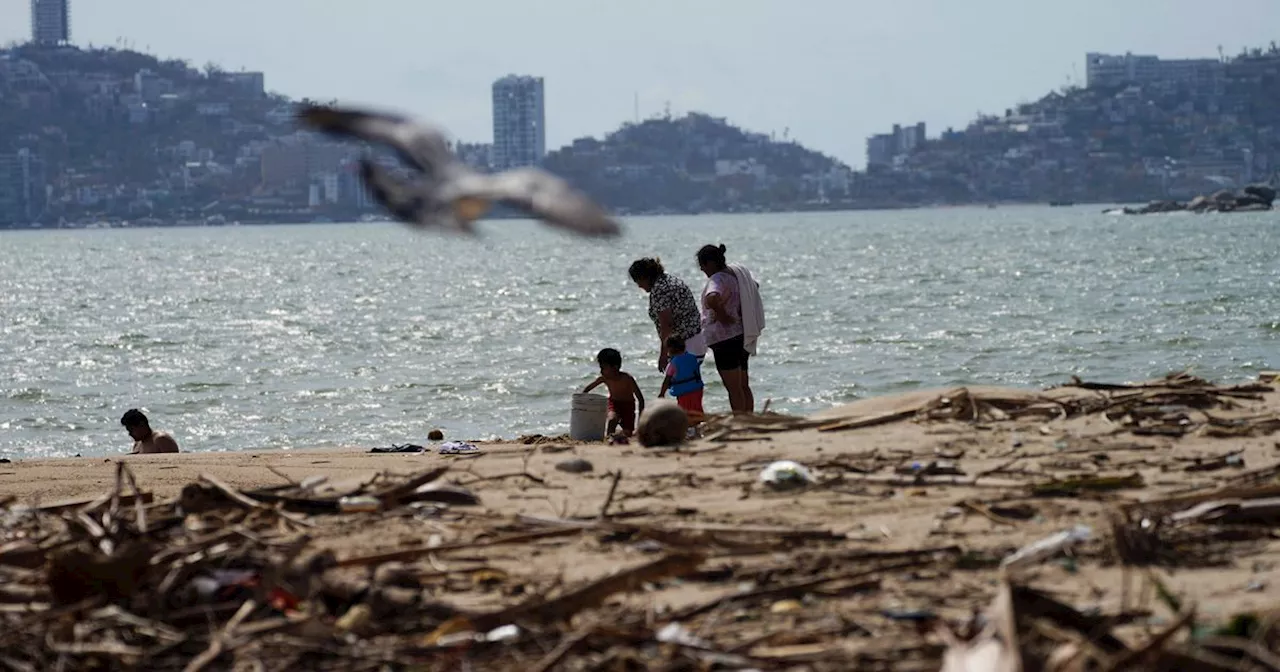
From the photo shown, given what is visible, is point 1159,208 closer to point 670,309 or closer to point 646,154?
point 646,154

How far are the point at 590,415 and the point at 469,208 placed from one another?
623cm

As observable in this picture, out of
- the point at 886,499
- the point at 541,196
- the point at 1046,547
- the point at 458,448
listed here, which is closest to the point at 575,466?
the point at 886,499

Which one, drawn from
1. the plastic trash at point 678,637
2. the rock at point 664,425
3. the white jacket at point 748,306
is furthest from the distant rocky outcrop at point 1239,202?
the plastic trash at point 678,637

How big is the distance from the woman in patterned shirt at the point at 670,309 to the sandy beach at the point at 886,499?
1999mm

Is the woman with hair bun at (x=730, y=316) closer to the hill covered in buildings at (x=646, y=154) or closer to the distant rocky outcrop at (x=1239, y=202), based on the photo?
the distant rocky outcrop at (x=1239, y=202)

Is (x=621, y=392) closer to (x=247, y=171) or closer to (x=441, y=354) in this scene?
(x=441, y=354)

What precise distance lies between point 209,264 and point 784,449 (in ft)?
227

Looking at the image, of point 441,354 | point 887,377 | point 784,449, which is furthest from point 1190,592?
point 441,354

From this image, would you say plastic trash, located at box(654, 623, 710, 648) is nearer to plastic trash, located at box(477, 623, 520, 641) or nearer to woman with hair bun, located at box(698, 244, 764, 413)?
plastic trash, located at box(477, 623, 520, 641)

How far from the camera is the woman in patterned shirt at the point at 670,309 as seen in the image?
10.9 metres

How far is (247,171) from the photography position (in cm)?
14325

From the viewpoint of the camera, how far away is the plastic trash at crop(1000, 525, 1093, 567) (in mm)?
5852

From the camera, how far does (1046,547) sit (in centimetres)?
593

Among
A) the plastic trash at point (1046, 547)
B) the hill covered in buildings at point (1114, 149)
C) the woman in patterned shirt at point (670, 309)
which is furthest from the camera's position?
the hill covered in buildings at point (1114, 149)
